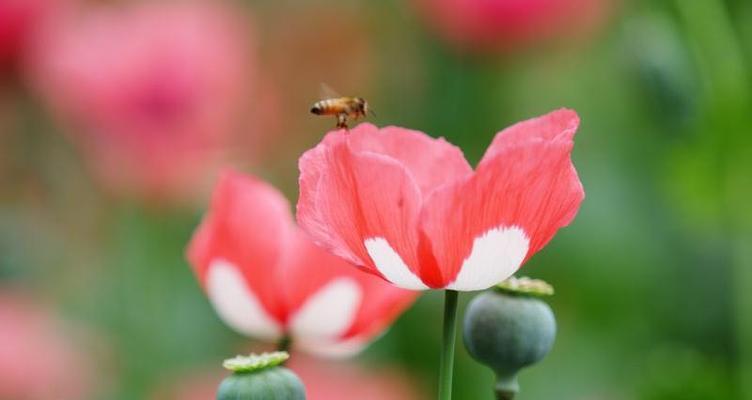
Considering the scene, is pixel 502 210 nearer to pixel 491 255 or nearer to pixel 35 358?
pixel 491 255

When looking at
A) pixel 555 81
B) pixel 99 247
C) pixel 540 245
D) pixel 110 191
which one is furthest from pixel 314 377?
pixel 555 81

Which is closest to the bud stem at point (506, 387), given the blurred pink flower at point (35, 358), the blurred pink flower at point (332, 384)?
the blurred pink flower at point (332, 384)

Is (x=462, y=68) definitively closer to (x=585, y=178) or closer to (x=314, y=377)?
(x=585, y=178)

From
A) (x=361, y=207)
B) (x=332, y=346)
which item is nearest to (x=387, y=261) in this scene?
(x=361, y=207)

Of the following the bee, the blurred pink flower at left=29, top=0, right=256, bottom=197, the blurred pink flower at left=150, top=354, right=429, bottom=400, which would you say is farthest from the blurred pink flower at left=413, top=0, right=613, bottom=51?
the bee

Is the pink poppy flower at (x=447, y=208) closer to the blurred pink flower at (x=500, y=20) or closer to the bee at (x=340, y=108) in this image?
the bee at (x=340, y=108)
